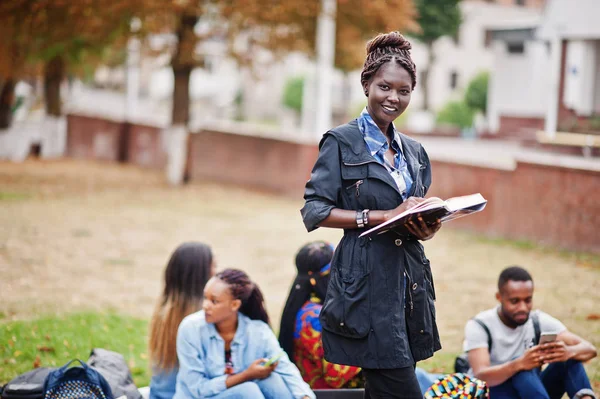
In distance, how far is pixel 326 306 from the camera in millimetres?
3580

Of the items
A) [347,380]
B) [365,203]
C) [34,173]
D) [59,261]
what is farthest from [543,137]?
[365,203]

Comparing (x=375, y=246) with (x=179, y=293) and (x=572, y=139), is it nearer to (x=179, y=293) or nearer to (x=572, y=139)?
(x=179, y=293)

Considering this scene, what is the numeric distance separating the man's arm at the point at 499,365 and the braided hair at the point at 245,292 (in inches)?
49.9

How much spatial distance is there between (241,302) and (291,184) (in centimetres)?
1291

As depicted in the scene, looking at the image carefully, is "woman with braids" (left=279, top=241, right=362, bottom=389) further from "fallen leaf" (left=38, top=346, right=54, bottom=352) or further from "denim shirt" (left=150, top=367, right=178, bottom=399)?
"fallen leaf" (left=38, top=346, right=54, bottom=352)

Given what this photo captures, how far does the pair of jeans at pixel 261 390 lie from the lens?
4.98 m

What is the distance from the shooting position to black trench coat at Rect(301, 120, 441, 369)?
3479mm

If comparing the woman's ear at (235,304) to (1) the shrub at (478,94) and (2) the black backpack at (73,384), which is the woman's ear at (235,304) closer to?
(2) the black backpack at (73,384)

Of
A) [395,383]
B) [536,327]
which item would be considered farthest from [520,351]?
[395,383]

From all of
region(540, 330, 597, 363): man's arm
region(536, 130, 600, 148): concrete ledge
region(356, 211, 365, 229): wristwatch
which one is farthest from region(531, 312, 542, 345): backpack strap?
region(536, 130, 600, 148): concrete ledge

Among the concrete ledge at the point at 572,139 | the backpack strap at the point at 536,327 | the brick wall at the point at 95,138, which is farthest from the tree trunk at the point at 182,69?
the backpack strap at the point at 536,327

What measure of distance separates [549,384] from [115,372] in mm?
2693

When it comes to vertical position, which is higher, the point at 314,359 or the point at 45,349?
the point at 314,359

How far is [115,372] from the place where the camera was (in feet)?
18.1
